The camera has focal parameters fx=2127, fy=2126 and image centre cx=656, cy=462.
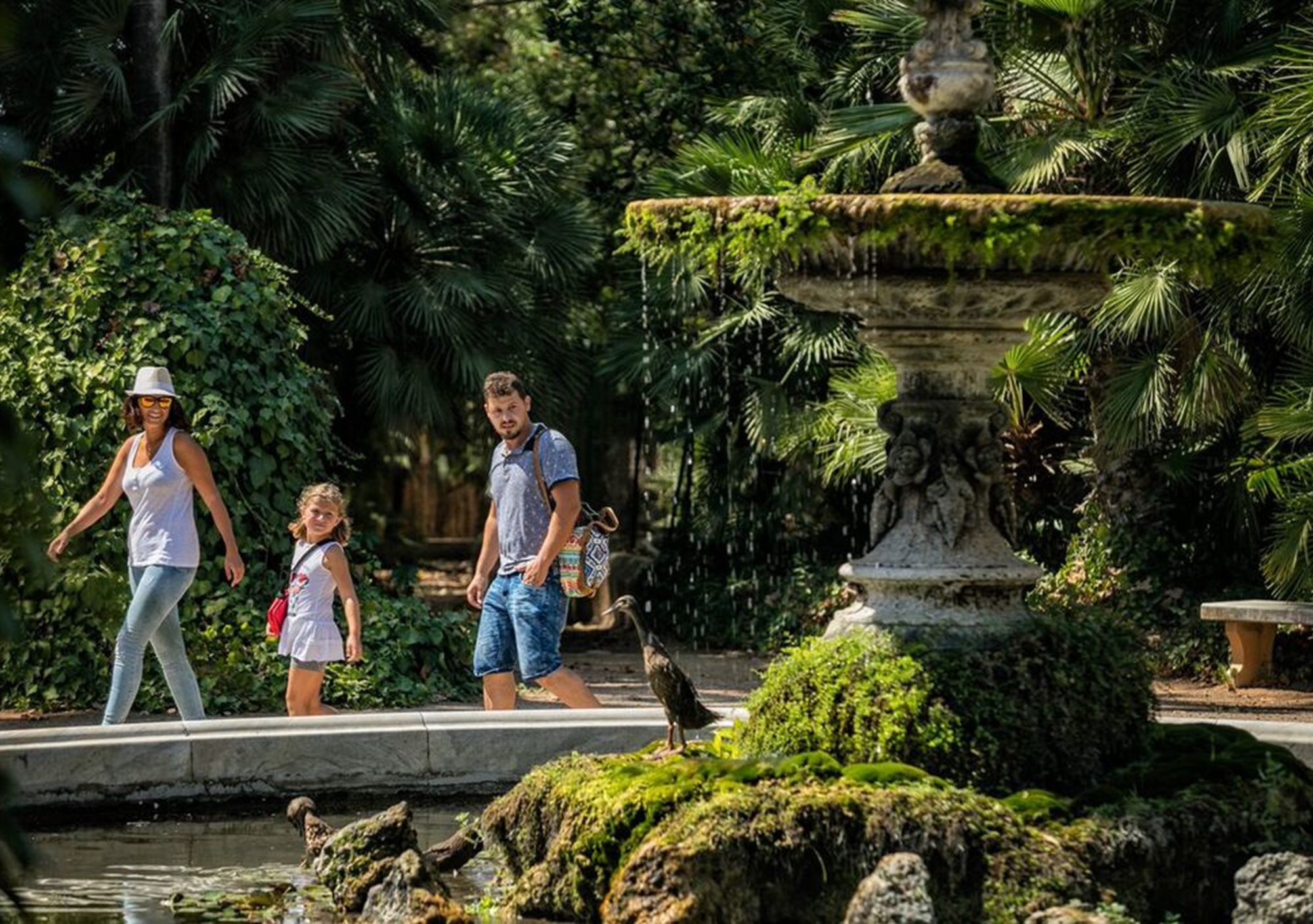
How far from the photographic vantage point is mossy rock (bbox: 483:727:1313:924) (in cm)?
559

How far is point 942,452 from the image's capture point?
21.5 ft

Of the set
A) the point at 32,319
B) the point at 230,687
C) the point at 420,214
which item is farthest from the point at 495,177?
the point at 230,687

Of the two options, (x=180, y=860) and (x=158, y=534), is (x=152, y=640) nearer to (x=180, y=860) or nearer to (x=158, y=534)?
(x=158, y=534)

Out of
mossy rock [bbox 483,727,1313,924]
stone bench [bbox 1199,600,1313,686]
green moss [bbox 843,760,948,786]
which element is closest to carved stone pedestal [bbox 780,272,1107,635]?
green moss [bbox 843,760,948,786]

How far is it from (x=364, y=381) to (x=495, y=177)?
1865mm

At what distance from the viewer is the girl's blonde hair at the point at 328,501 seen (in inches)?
352

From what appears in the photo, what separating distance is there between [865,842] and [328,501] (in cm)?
394

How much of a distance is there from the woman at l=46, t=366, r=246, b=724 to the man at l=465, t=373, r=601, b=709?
1.23 metres

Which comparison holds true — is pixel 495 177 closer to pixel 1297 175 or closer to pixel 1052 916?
pixel 1297 175

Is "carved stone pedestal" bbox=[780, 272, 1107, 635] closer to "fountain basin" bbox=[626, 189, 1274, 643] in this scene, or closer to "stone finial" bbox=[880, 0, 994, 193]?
"fountain basin" bbox=[626, 189, 1274, 643]

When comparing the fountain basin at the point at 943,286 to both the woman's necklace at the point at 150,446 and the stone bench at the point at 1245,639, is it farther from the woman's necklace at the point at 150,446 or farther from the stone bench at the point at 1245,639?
the stone bench at the point at 1245,639

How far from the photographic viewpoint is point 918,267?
20.5 feet

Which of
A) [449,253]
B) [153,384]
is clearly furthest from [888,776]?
[449,253]

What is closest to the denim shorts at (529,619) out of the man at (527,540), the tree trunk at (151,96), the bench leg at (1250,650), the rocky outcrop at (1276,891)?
the man at (527,540)
